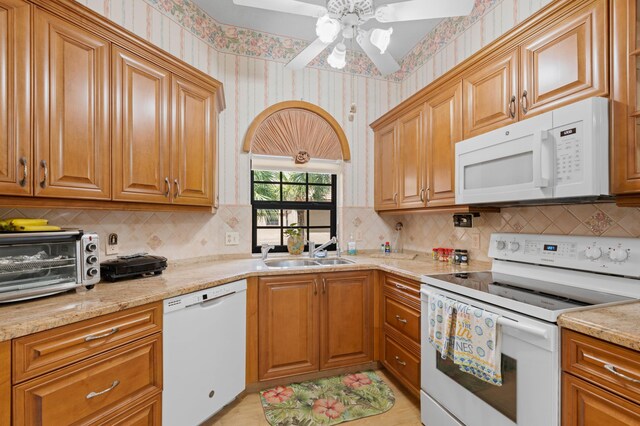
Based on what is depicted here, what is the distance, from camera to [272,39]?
284cm

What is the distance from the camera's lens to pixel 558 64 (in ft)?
4.73

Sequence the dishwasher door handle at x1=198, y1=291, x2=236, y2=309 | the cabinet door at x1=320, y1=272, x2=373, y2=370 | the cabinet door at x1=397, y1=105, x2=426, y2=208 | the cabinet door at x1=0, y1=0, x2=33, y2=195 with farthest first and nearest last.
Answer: the cabinet door at x1=397, y1=105, x2=426, y2=208, the cabinet door at x1=320, y1=272, x2=373, y2=370, the dishwasher door handle at x1=198, y1=291, x2=236, y2=309, the cabinet door at x1=0, y1=0, x2=33, y2=195

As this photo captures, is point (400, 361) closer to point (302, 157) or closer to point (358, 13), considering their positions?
point (302, 157)

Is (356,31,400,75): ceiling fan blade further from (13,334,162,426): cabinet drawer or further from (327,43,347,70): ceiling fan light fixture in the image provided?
(13,334,162,426): cabinet drawer

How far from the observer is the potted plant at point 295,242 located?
113 inches

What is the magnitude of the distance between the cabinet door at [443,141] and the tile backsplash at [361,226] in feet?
1.35

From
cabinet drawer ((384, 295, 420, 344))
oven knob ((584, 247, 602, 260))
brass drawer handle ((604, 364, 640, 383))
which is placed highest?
oven knob ((584, 247, 602, 260))

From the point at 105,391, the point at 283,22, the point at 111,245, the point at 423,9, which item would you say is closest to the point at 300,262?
the point at 111,245

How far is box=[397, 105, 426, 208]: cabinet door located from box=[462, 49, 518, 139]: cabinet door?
1.51 ft

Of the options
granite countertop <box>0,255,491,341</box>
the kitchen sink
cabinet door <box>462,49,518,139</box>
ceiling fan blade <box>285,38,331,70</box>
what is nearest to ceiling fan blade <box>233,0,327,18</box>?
ceiling fan blade <box>285,38,331,70</box>

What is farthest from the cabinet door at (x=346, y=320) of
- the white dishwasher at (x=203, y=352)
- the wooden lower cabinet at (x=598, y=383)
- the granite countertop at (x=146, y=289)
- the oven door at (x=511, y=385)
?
the wooden lower cabinet at (x=598, y=383)

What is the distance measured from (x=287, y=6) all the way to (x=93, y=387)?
2.02m

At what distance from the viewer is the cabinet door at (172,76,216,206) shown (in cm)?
193

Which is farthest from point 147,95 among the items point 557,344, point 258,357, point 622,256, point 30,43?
point 622,256
